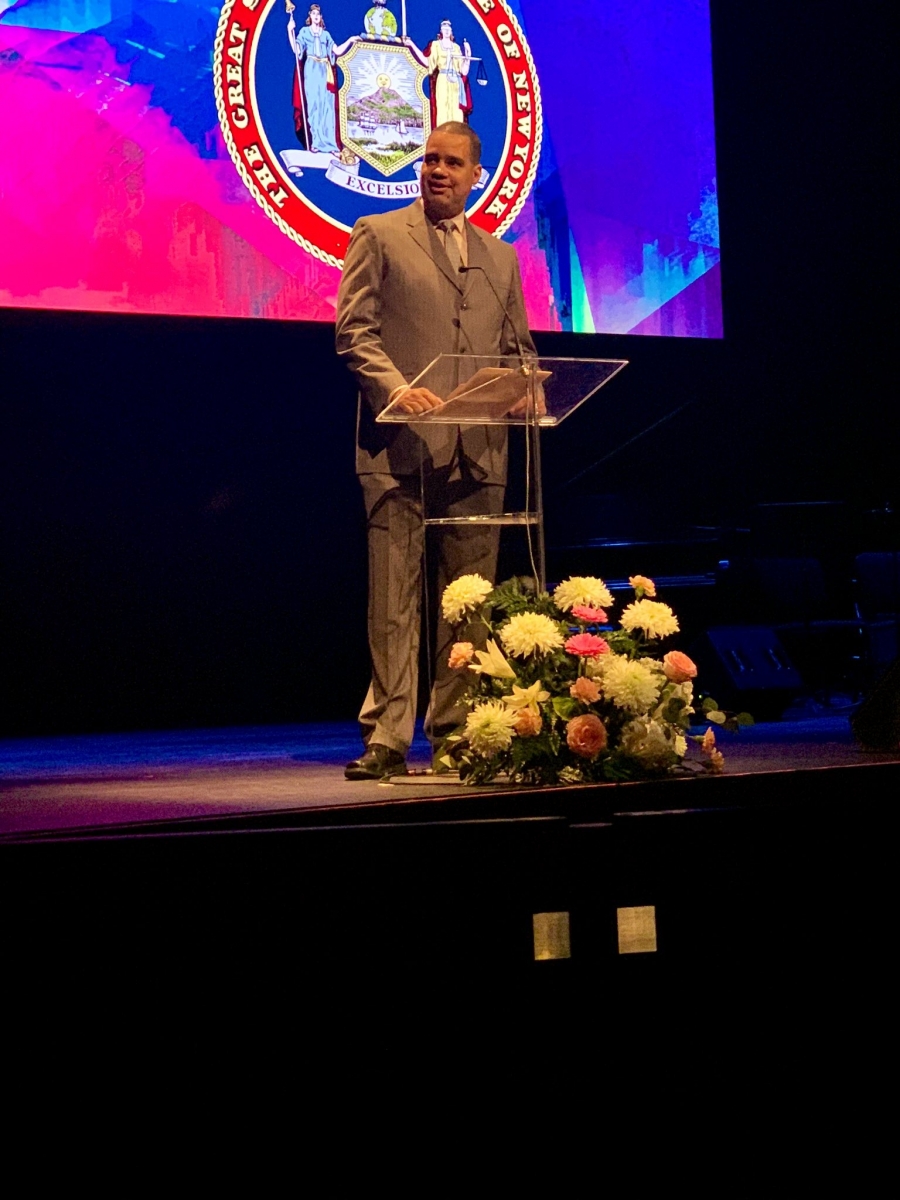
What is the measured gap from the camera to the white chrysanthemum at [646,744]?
111 inches

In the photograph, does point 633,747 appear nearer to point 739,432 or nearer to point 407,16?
point 407,16

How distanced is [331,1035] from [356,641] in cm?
412

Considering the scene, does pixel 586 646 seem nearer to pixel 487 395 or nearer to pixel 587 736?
pixel 587 736

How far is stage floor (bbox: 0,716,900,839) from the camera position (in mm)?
2590

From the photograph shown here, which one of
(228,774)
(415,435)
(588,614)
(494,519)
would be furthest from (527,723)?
(228,774)

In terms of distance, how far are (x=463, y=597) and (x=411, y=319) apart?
2.51 ft

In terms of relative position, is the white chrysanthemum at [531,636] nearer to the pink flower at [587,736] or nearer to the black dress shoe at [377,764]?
the pink flower at [587,736]

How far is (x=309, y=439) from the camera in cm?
622

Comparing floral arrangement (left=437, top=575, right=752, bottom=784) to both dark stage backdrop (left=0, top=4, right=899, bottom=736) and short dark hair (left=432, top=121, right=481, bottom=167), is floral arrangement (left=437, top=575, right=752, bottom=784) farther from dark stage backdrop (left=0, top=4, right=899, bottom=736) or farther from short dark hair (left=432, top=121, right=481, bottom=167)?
dark stage backdrop (left=0, top=4, right=899, bottom=736)


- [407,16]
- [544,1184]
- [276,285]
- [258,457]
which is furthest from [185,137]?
[544,1184]

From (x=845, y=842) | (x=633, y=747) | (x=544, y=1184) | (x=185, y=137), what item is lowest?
(x=544, y=1184)

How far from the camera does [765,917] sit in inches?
105

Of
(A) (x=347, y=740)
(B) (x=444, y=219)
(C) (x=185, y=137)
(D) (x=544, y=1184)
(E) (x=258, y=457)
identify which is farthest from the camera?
(E) (x=258, y=457)

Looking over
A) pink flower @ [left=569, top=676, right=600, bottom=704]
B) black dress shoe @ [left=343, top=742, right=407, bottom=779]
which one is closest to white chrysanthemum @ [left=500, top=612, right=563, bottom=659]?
pink flower @ [left=569, top=676, right=600, bottom=704]
